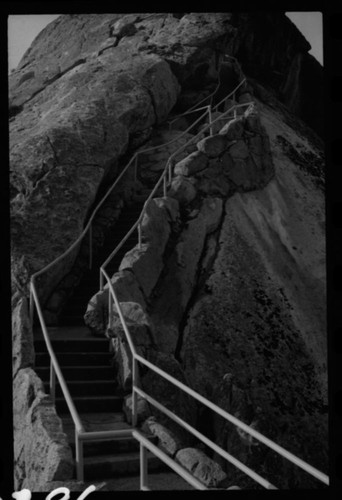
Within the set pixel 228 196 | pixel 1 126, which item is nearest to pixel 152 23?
pixel 228 196

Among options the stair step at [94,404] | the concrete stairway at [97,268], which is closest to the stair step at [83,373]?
the stair step at [94,404]

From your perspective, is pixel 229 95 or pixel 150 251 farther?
pixel 229 95

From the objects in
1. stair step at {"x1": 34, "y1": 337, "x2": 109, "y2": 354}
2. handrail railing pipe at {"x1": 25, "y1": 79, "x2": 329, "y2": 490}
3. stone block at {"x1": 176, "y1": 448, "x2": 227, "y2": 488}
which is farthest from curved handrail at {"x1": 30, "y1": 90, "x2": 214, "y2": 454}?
stone block at {"x1": 176, "y1": 448, "x2": 227, "y2": 488}

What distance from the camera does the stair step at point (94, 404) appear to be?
8.12m

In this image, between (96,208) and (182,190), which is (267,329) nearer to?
(182,190)

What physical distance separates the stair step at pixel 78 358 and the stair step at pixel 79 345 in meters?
0.22

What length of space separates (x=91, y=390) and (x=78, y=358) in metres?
0.55

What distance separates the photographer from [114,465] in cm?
700

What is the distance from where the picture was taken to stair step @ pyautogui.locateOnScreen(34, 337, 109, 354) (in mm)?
9133

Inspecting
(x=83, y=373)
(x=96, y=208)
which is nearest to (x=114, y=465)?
(x=83, y=373)

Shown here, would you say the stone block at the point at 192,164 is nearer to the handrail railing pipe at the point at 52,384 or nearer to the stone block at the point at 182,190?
the stone block at the point at 182,190

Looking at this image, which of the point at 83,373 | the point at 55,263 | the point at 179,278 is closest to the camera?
the point at 83,373

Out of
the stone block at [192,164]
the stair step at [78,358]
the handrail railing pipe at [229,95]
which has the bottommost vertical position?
Answer: the stair step at [78,358]

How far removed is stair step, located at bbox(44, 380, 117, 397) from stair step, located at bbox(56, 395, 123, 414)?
5.5 inches
